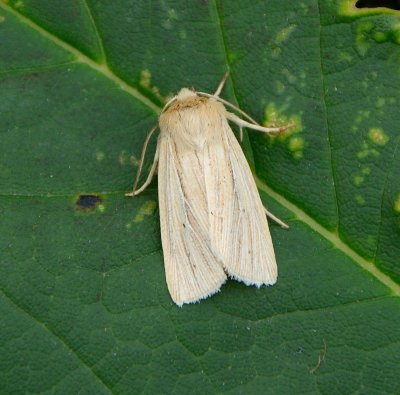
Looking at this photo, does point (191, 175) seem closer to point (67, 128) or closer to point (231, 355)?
point (67, 128)

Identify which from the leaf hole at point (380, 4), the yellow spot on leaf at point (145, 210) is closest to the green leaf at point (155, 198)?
the yellow spot on leaf at point (145, 210)

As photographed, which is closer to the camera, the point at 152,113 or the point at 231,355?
the point at 231,355

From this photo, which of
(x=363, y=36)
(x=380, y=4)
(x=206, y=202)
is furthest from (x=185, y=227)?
(x=380, y=4)

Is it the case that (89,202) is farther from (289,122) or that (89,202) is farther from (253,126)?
(289,122)

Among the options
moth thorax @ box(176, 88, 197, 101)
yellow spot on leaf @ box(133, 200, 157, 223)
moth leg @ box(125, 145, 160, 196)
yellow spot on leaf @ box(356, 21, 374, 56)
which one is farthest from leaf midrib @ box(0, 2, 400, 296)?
yellow spot on leaf @ box(356, 21, 374, 56)

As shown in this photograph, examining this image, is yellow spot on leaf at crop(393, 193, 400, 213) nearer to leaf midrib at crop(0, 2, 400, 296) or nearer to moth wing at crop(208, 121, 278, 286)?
leaf midrib at crop(0, 2, 400, 296)

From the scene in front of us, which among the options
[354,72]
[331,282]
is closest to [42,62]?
[354,72]

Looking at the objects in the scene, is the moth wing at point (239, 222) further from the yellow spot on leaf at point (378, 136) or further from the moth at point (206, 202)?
the yellow spot on leaf at point (378, 136)
